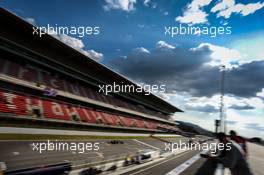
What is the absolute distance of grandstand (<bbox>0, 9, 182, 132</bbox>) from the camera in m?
29.6

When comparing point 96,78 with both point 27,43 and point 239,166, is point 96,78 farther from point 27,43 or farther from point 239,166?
point 239,166

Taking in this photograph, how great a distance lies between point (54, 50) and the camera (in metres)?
39.7

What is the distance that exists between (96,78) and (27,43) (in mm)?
17440

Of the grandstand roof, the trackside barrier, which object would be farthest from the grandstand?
the trackside barrier

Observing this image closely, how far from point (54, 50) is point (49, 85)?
5.99m

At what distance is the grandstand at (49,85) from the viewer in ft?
97.0

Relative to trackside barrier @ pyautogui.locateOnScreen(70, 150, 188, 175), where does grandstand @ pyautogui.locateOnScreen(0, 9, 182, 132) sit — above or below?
above

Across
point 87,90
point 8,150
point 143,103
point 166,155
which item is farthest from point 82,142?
point 143,103

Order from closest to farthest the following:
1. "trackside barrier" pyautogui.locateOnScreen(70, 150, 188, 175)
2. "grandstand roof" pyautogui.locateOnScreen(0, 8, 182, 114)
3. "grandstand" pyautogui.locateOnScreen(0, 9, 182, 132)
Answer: "trackside barrier" pyautogui.locateOnScreen(70, 150, 188, 175) < "grandstand" pyautogui.locateOnScreen(0, 9, 182, 132) < "grandstand roof" pyautogui.locateOnScreen(0, 8, 182, 114)

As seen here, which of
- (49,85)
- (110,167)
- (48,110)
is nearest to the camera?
(110,167)

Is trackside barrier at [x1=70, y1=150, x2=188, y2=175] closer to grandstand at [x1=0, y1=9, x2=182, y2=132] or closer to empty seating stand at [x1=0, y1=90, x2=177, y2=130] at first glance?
grandstand at [x1=0, y1=9, x2=182, y2=132]

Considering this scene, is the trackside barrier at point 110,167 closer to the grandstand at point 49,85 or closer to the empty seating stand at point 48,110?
the grandstand at point 49,85

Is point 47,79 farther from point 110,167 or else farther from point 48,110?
point 110,167

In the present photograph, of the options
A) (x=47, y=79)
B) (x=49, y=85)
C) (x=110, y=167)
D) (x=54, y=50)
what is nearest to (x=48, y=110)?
(x=49, y=85)
